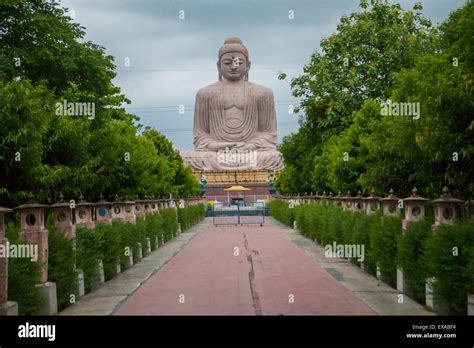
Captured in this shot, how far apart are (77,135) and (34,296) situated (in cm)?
587

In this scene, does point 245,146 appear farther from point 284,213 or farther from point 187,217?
point 187,217

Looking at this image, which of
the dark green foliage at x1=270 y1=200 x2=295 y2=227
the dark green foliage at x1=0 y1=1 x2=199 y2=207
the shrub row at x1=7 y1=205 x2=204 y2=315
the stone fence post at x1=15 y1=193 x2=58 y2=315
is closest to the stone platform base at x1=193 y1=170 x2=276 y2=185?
the dark green foliage at x1=270 y1=200 x2=295 y2=227

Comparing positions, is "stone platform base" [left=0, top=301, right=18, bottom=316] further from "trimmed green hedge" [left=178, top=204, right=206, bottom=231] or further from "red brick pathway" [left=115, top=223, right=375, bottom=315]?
"trimmed green hedge" [left=178, top=204, right=206, bottom=231]

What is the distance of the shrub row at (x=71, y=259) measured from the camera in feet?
26.3

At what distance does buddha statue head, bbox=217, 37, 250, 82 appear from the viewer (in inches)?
2544

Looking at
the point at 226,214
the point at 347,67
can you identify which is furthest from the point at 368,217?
the point at 226,214

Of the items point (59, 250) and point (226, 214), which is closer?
point (59, 250)

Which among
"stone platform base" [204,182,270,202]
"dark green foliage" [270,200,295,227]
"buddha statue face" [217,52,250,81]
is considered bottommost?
"dark green foliage" [270,200,295,227]

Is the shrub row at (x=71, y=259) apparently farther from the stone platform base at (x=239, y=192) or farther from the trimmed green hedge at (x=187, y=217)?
the stone platform base at (x=239, y=192)

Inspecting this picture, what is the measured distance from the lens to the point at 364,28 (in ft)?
82.7

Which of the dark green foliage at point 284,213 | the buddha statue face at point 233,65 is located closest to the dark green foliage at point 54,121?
the dark green foliage at point 284,213

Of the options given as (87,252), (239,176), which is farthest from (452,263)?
(239,176)

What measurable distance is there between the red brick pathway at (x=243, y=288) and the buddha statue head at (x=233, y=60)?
156ft
